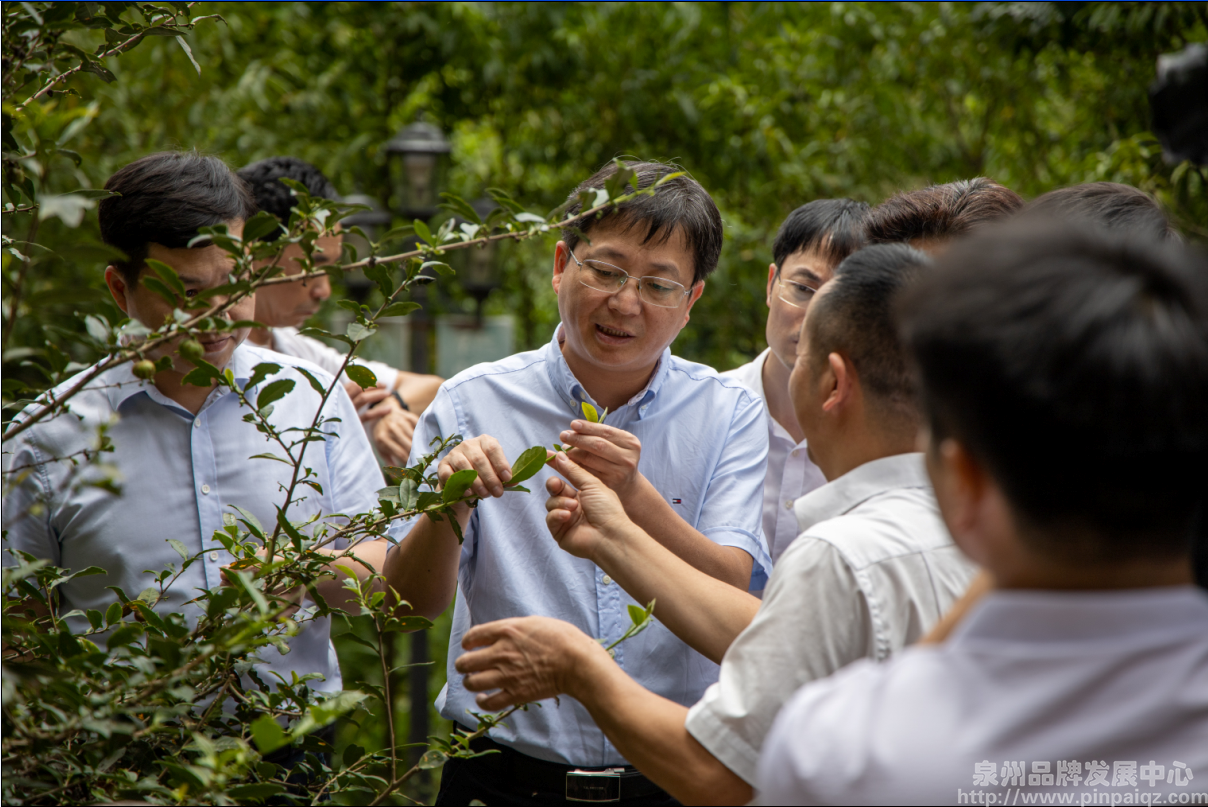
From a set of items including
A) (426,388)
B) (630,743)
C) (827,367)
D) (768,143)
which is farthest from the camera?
(768,143)

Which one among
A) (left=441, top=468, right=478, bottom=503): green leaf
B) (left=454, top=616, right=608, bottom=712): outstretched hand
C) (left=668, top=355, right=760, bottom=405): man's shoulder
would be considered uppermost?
(left=441, top=468, right=478, bottom=503): green leaf

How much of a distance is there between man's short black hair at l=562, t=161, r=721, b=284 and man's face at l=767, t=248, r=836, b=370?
1.29 feet

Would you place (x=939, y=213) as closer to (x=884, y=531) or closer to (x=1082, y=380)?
(x=884, y=531)

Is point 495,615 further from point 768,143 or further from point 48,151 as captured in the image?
point 768,143

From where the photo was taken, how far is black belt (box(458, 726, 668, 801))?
2.22m

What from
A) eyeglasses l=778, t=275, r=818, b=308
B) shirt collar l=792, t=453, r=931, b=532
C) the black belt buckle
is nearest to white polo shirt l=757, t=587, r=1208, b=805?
shirt collar l=792, t=453, r=931, b=532

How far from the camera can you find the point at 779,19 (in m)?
7.17

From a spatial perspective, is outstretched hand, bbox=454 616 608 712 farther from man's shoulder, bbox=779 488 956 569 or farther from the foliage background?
the foliage background

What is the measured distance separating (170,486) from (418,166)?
413 cm

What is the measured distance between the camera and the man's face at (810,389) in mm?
1631

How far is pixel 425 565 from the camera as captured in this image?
2236 mm

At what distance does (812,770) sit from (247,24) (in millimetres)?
7192

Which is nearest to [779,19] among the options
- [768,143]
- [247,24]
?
[768,143]

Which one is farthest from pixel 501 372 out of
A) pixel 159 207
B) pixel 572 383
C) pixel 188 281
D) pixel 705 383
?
pixel 159 207
